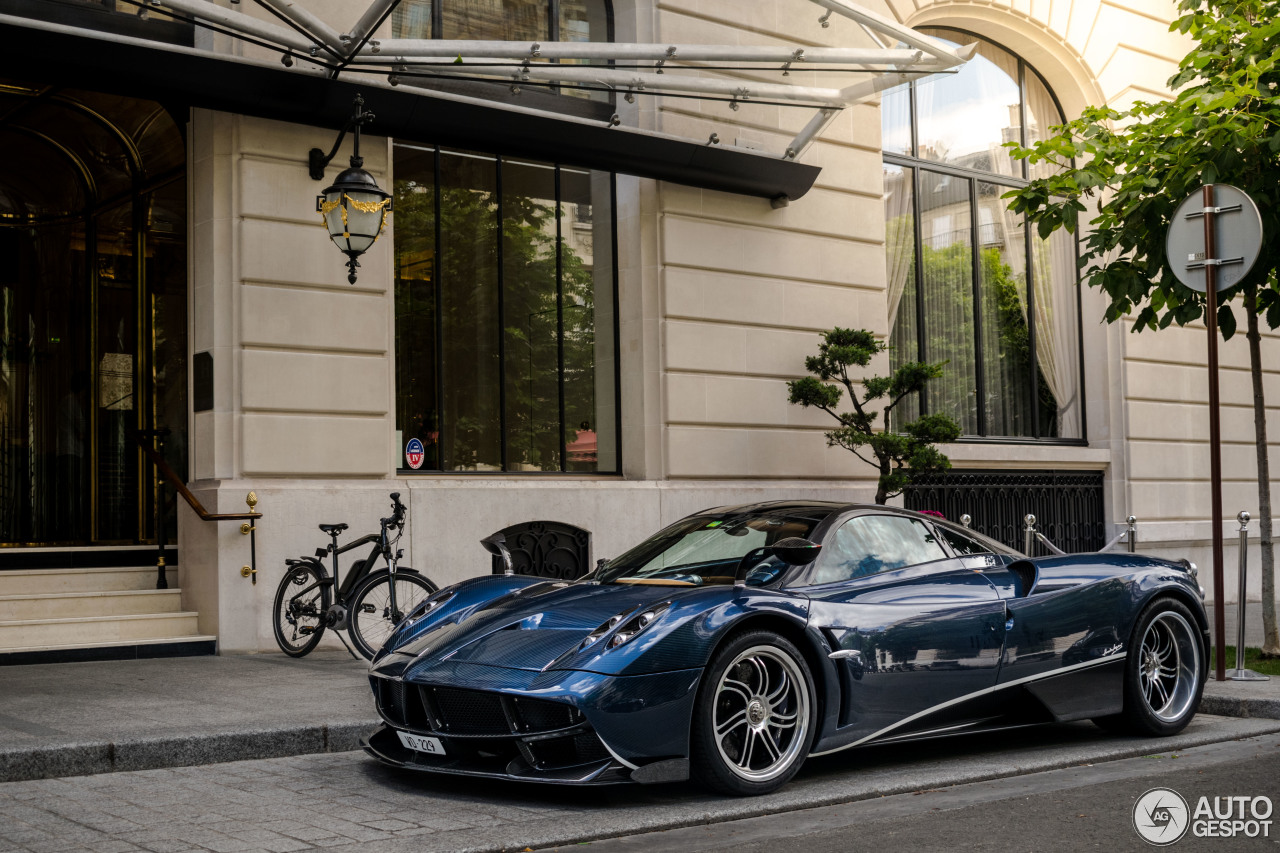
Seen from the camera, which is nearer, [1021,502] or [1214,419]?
[1214,419]

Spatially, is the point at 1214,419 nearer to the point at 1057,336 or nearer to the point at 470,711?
the point at 470,711

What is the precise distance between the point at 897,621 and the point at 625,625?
4.55ft

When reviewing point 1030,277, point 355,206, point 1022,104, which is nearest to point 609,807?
point 355,206

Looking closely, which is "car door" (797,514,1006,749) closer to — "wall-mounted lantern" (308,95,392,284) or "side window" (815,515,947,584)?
"side window" (815,515,947,584)

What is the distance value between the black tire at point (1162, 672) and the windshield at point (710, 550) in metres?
2.04

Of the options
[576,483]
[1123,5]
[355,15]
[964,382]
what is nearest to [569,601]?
[576,483]

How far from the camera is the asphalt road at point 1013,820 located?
14.9 feet

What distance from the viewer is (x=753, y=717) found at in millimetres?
5430

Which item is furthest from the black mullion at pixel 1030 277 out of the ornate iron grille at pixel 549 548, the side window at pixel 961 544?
the side window at pixel 961 544

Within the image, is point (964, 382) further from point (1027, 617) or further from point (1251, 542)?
point (1027, 617)

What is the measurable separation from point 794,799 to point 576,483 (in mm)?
6844

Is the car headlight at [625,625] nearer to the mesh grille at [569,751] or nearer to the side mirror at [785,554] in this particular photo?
the mesh grille at [569,751]

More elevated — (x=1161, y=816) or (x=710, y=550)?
(x=710, y=550)

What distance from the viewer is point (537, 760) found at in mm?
5062
